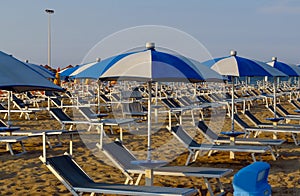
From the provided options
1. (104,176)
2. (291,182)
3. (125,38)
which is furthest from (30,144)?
(291,182)

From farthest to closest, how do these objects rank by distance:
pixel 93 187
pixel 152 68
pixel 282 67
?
pixel 282 67 → pixel 152 68 → pixel 93 187

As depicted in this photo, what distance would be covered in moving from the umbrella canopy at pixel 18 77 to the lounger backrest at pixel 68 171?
181 cm

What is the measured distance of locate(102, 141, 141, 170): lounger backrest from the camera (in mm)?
6043

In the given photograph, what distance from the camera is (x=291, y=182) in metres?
6.58

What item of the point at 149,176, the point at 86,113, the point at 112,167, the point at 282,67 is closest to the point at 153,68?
the point at 149,176

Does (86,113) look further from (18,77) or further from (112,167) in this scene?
(18,77)

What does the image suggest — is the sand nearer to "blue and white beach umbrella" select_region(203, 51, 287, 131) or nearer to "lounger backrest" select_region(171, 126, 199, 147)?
"lounger backrest" select_region(171, 126, 199, 147)

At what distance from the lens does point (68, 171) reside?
5.37 metres

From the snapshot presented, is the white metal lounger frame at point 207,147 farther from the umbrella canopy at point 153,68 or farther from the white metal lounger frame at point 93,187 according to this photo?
the white metal lounger frame at point 93,187

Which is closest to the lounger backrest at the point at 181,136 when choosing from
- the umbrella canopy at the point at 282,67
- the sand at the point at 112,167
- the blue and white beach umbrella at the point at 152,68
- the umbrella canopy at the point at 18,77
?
the sand at the point at 112,167

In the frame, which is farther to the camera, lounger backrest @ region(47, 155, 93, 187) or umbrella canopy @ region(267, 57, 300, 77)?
umbrella canopy @ region(267, 57, 300, 77)

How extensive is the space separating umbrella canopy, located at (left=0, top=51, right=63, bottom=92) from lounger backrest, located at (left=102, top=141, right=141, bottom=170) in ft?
8.37

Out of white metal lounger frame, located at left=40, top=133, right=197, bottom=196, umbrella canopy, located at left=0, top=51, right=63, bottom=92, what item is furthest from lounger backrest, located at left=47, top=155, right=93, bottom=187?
umbrella canopy, located at left=0, top=51, right=63, bottom=92

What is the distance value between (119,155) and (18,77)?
307cm
